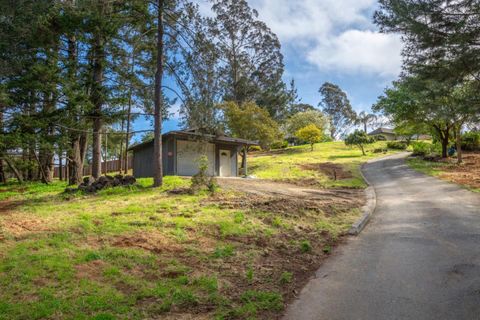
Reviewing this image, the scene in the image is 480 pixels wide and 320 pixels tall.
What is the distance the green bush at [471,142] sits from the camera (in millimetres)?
33094

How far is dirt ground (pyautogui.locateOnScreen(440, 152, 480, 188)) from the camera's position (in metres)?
16.2

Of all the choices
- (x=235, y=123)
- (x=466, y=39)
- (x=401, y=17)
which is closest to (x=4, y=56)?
(x=401, y=17)

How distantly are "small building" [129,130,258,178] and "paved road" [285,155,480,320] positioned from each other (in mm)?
13356

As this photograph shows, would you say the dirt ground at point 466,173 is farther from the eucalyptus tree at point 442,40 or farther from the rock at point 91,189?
the rock at point 91,189

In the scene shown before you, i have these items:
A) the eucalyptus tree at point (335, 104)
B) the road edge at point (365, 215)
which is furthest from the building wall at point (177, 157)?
the eucalyptus tree at point (335, 104)

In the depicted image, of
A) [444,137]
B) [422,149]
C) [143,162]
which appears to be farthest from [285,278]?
[422,149]

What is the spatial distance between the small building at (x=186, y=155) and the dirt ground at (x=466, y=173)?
13.3 meters

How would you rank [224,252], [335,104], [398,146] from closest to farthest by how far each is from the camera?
[224,252] < [398,146] < [335,104]

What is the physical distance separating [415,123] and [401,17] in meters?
22.5

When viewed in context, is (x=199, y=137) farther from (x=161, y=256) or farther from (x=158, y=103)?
(x=161, y=256)

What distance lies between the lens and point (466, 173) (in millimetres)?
19797

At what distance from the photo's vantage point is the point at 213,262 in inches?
213

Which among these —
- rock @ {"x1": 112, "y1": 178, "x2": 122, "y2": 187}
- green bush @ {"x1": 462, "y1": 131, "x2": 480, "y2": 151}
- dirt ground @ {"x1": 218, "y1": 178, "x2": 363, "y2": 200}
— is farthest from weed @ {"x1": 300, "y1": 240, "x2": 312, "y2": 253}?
green bush @ {"x1": 462, "y1": 131, "x2": 480, "y2": 151}

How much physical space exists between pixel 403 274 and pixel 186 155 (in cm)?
1827
